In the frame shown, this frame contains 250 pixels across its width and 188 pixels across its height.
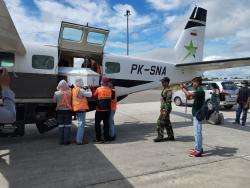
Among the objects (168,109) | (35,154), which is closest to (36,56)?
(35,154)


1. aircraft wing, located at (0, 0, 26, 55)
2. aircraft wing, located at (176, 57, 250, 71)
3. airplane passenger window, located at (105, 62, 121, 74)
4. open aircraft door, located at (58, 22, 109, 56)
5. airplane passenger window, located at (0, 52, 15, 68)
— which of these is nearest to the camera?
aircraft wing, located at (0, 0, 26, 55)

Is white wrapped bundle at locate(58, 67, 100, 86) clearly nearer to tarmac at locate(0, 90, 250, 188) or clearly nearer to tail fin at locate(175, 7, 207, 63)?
tarmac at locate(0, 90, 250, 188)

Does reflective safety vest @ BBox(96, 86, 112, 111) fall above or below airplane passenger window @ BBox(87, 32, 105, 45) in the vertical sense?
below

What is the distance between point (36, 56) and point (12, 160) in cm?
338

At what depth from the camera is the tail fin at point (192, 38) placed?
12867mm

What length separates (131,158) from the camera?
20.3 ft

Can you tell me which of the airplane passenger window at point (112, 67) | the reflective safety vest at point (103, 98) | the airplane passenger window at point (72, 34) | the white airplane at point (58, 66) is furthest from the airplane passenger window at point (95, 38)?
the reflective safety vest at point (103, 98)

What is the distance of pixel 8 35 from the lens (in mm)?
6441

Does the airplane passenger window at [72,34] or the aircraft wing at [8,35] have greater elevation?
the airplane passenger window at [72,34]

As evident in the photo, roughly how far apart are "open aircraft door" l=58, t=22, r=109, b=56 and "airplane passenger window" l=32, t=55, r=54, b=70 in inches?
19.8

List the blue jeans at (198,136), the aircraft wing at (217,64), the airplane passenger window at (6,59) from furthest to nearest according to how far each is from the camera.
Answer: the aircraft wing at (217,64) → the airplane passenger window at (6,59) → the blue jeans at (198,136)

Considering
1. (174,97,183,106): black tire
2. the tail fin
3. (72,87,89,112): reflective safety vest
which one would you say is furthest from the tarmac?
(174,97,183,106): black tire

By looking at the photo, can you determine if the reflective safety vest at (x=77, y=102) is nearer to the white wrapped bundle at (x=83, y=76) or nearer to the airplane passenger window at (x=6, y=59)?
the white wrapped bundle at (x=83, y=76)

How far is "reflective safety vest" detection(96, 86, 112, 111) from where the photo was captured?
7.81 meters
